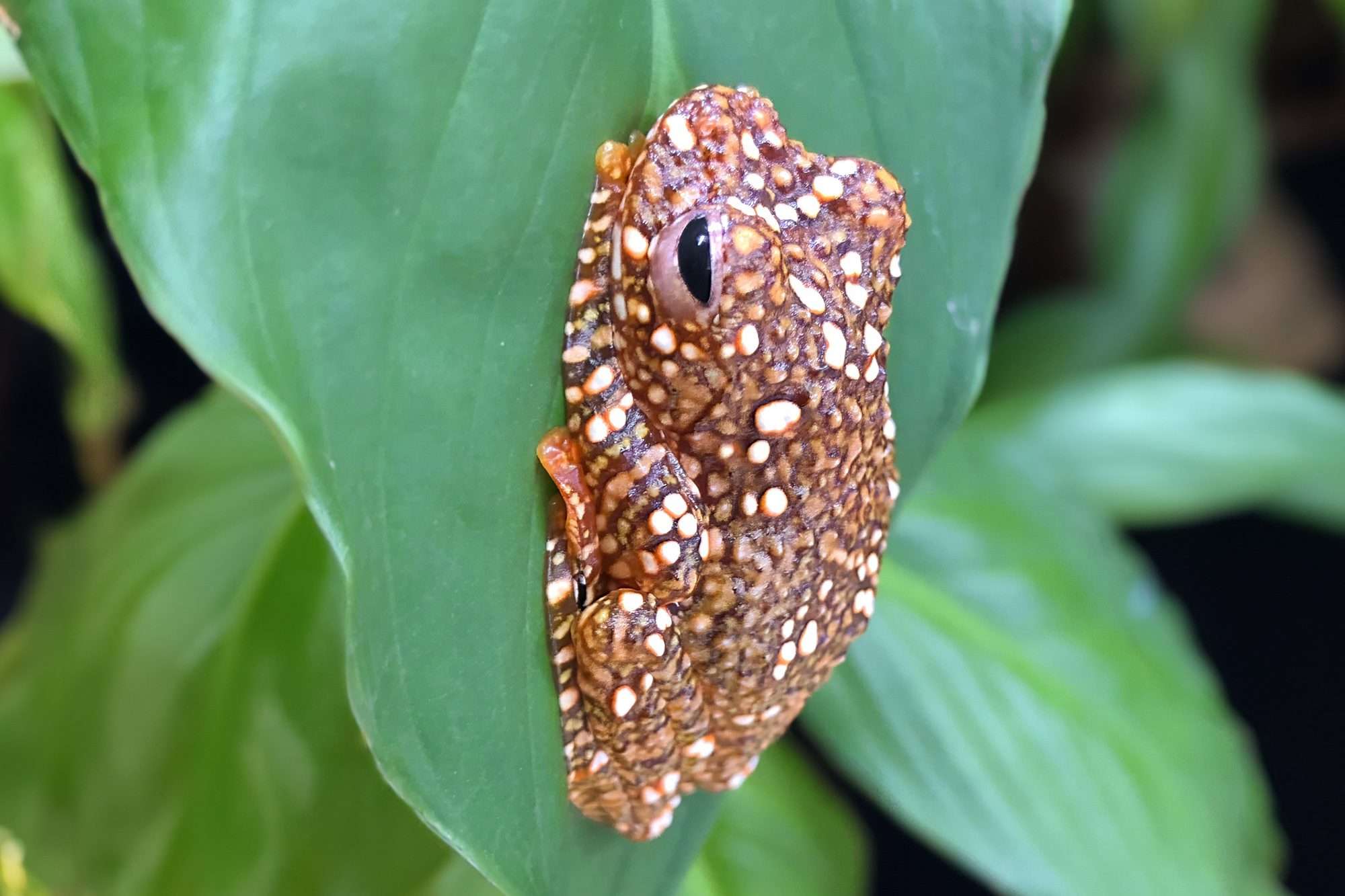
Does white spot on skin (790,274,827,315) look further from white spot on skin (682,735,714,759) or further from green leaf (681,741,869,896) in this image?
green leaf (681,741,869,896)

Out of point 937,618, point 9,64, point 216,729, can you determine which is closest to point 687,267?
point 9,64

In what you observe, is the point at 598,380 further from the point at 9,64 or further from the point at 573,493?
the point at 9,64

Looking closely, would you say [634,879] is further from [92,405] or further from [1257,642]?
[1257,642]

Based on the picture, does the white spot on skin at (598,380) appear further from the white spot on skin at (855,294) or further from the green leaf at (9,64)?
the green leaf at (9,64)

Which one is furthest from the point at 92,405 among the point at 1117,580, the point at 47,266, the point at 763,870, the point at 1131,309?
the point at 1131,309

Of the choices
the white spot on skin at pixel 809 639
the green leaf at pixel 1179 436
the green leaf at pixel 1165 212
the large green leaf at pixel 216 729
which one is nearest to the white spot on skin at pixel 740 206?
the white spot on skin at pixel 809 639
